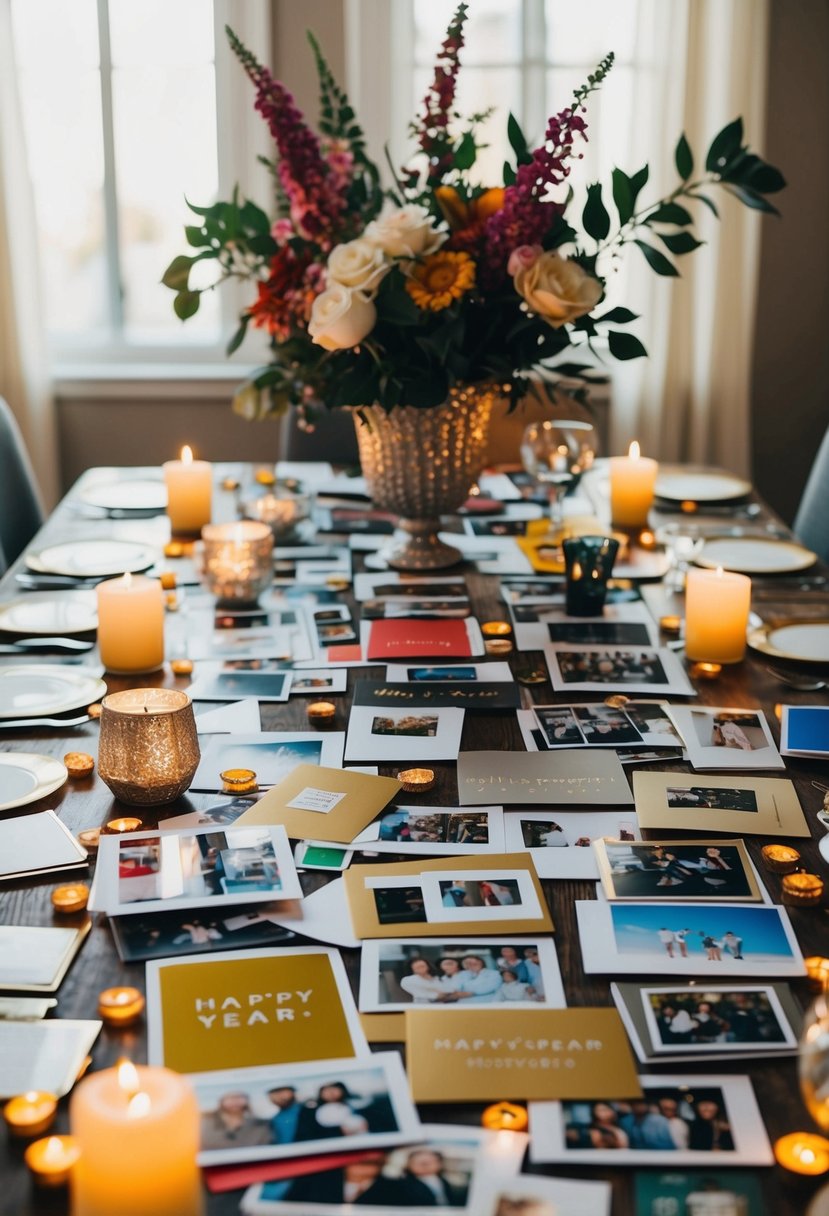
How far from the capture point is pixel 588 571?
1759 mm

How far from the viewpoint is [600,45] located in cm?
372

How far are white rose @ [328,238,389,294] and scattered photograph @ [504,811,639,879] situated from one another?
0.76 metres

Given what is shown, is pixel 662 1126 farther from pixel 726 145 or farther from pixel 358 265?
pixel 726 145

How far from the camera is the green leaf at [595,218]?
1.73 m

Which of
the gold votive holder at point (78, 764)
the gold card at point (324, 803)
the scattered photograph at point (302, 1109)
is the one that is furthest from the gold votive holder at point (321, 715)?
the scattered photograph at point (302, 1109)

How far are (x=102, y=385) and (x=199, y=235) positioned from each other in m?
2.03

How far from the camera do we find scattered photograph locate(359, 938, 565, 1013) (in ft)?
3.00

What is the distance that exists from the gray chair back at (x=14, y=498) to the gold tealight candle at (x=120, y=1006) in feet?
5.42

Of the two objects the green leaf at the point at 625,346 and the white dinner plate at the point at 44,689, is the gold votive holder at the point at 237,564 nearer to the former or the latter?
the white dinner plate at the point at 44,689

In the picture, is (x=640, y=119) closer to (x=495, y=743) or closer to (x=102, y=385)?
(x=102, y=385)

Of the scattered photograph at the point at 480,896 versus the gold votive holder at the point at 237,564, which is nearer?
→ the scattered photograph at the point at 480,896

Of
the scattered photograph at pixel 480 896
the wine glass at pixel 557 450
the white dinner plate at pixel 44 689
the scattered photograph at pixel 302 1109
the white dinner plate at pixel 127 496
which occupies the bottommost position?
the scattered photograph at pixel 302 1109

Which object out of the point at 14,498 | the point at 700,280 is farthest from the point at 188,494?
the point at 700,280

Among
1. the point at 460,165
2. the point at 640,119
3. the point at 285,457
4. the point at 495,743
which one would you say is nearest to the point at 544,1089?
the point at 495,743
